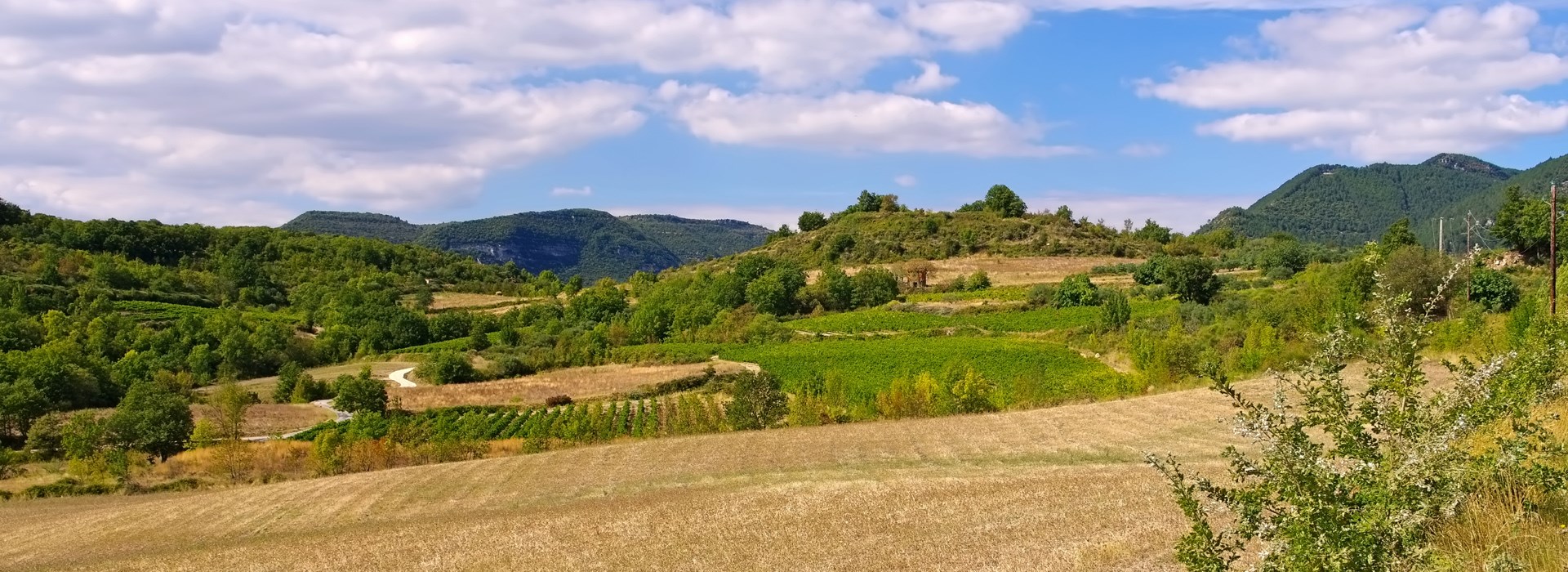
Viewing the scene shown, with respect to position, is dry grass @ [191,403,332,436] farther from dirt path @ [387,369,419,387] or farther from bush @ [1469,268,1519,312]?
bush @ [1469,268,1519,312]

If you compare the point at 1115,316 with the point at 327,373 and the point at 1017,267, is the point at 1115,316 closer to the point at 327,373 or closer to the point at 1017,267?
the point at 1017,267

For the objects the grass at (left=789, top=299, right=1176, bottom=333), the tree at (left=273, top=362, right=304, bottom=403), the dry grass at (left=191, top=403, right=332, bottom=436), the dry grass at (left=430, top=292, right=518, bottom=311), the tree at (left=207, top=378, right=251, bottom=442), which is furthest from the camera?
the dry grass at (left=430, top=292, right=518, bottom=311)

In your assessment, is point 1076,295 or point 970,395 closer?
point 970,395

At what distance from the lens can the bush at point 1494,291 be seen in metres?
62.6

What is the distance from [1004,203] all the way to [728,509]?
155 m

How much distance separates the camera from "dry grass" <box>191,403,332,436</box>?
68.6m

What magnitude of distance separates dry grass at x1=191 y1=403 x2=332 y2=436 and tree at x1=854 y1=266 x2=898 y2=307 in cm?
5915

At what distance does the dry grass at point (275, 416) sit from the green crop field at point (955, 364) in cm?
3391

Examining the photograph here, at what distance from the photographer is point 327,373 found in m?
97.8

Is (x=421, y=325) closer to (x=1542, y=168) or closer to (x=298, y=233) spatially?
(x=298, y=233)

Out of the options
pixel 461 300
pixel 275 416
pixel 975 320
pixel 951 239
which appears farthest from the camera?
pixel 461 300

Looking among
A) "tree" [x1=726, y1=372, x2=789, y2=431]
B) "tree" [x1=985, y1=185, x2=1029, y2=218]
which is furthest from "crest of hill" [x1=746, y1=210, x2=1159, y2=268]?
"tree" [x1=726, y1=372, x2=789, y2=431]

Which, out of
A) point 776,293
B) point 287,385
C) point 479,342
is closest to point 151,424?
point 287,385

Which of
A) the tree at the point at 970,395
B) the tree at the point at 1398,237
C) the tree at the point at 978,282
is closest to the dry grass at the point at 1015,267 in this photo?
the tree at the point at 978,282
